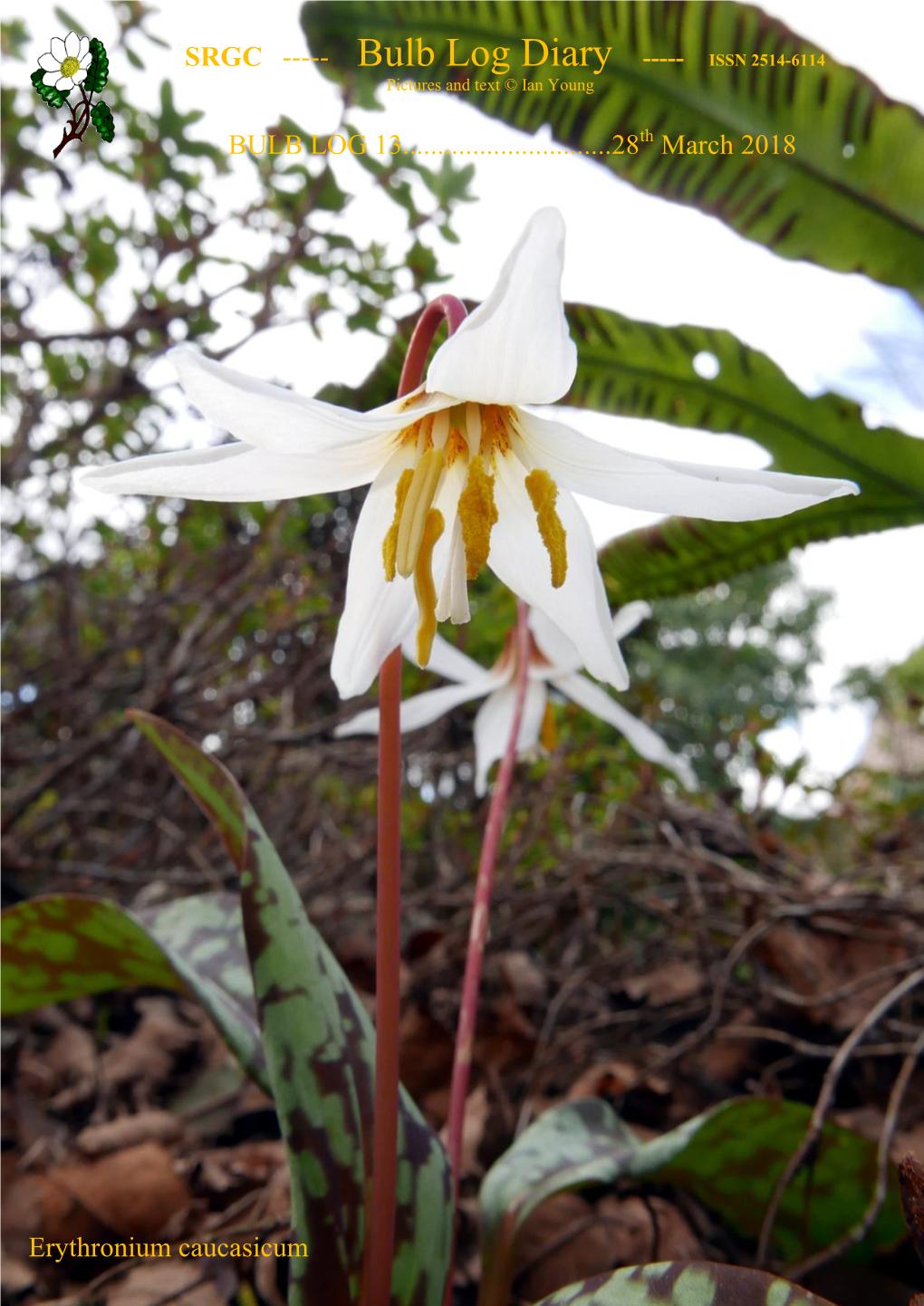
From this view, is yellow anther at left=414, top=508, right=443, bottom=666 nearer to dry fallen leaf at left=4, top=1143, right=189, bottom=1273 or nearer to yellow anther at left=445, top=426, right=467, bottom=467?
yellow anther at left=445, top=426, right=467, bottom=467

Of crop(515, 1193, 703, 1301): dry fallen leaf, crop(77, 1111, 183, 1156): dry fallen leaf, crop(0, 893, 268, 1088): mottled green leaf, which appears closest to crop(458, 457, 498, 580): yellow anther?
crop(0, 893, 268, 1088): mottled green leaf

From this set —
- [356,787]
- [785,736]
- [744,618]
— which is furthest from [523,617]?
[744,618]

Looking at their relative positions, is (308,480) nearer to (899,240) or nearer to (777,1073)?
(777,1073)

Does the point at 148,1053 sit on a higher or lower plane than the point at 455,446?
lower

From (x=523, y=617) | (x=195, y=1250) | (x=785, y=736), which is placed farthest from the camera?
(x=785, y=736)

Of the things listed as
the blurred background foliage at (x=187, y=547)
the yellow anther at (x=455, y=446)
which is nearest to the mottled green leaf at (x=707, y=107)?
the blurred background foliage at (x=187, y=547)

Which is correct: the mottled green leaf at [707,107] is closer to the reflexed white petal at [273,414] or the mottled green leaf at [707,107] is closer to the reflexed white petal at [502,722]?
the reflexed white petal at [502,722]

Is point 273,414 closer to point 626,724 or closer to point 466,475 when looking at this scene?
point 466,475

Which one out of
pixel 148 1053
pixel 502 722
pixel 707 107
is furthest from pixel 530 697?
pixel 707 107

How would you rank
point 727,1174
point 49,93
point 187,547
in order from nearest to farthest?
point 727,1174 → point 49,93 → point 187,547
